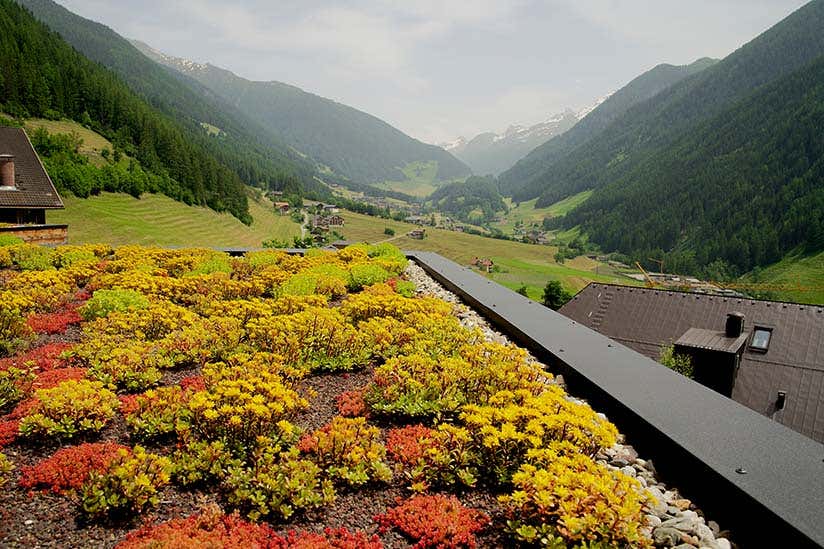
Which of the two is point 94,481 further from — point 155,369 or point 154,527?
point 155,369

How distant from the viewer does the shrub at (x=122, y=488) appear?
10.7ft

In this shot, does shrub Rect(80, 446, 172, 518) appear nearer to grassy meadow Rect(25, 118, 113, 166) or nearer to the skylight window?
the skylight window

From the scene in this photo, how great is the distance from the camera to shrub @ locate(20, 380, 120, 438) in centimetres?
414

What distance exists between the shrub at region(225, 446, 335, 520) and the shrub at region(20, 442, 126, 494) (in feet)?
3.41

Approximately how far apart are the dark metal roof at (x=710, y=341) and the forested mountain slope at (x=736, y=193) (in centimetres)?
11662

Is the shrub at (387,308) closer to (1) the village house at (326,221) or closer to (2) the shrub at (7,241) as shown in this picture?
(2) the shrub at (7,241)

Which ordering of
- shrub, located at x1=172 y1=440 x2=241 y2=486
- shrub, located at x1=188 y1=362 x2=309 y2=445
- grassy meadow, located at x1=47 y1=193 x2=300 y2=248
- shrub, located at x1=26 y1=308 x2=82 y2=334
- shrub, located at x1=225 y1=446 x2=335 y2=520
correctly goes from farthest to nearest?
grassy meadow, located at x1=47 y1=193 x2=300 y2=248 < shrub, located at x1=26 y1=308 x2=82 y2=334 < shrub, located at x1=188 y1=362 x2=309 y2=445 < shrub, located at x1=172 y1=440 x2=241 y2=486 < shrub, located at x1=225 y1=446 x2=335 y2=520

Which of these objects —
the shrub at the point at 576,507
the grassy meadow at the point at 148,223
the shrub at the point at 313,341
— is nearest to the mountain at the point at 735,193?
the grassy meadow at the point at 148,223

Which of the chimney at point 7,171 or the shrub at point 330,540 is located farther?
the chimney at point 7,171

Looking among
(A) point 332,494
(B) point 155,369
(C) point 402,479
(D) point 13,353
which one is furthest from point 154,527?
(D) point 13,353

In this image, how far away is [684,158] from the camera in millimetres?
171125

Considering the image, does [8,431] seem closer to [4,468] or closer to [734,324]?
[4,468]

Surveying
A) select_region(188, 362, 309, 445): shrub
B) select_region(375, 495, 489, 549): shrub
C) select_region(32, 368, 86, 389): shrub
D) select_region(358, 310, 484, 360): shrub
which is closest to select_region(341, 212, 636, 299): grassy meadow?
select_region(358, 310, 484, 360): shrub

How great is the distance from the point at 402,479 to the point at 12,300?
7.52m
